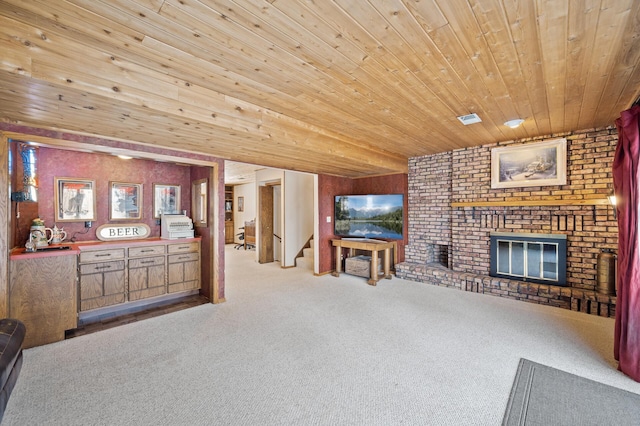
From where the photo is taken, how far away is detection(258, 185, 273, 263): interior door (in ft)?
22.4

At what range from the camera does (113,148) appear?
306 cm

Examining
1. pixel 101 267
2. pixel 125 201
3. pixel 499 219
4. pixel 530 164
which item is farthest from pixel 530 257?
pixel 125 201

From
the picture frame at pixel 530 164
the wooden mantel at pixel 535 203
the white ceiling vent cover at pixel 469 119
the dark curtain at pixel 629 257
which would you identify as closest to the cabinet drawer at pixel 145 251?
the white ceiling vent cover at pixel 469 119

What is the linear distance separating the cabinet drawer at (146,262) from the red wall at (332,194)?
9.31 feet

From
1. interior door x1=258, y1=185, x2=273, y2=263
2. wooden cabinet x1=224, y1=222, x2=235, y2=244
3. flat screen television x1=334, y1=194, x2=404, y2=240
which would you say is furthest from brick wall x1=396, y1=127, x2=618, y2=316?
wooden cabinet x1=224, y1=222, x2=235, y2=244

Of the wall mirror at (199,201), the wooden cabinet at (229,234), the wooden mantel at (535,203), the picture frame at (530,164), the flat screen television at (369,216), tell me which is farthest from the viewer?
the wooden cabinet at (229,234)

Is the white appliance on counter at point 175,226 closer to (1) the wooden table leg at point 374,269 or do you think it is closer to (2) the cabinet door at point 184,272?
(2) the cabinet door at point 184,272

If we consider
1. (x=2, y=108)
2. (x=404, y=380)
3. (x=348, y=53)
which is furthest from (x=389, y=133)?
(x=2, y=108)

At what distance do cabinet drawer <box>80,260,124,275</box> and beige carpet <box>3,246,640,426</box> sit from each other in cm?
79

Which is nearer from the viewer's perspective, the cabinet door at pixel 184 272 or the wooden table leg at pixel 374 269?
the cabinet door at pixel 184 272

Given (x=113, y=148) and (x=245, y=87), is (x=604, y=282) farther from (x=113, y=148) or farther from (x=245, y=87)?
(x=113, y=148)

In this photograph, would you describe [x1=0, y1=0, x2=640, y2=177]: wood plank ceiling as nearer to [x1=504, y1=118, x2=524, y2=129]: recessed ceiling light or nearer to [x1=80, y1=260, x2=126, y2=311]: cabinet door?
[x1=504, y1=118, x2=524, y2=129]: recessed ceiling light

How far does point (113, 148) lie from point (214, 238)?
5.27 feet

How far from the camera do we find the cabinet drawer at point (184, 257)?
13.1 ft
